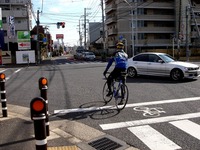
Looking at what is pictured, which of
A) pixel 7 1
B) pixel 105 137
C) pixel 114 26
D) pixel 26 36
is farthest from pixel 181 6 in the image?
pixel 105 137

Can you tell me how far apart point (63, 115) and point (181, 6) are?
194ft

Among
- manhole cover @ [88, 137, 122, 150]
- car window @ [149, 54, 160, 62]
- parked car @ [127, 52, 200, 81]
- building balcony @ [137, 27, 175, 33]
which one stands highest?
building balcony @ [137, 27, 175, 33]

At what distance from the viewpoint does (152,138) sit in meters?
5.34

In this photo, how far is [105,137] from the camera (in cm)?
549

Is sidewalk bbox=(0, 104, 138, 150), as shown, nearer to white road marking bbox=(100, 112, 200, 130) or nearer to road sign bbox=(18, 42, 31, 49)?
white road marking bbox=(100, 112, 200, 130)

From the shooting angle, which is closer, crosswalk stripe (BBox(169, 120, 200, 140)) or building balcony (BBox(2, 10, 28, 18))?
crosswalk stripe (BBox(169, 120, 200, 140))

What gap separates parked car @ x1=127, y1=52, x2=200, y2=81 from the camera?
45.1ft

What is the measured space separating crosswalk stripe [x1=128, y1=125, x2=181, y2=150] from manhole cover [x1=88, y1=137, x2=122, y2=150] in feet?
2.00

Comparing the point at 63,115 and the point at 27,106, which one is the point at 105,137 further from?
the point at 27,106

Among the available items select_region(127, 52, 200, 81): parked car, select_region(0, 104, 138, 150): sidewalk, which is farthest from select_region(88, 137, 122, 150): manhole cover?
select_region(127, 52, 200, 81): parked car

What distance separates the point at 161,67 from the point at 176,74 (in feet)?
3.08

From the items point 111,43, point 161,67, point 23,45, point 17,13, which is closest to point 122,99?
point 161,67

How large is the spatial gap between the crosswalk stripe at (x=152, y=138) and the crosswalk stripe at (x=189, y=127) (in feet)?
2.09

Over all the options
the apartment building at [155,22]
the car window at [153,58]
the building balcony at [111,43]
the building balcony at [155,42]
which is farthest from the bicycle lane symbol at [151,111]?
the building balcony at [111,43]
